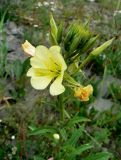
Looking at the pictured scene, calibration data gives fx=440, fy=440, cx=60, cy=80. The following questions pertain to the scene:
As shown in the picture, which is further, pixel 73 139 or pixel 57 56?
pixel 73 139

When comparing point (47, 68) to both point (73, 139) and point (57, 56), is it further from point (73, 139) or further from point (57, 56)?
point (73, 139)

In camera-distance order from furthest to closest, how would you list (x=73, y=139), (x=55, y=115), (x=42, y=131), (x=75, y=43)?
(x=55, y=115)
(x=73, y=139)
(x=42, y=131)
(x=75, y=43)

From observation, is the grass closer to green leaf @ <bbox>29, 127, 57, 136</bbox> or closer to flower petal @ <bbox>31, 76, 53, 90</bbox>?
green leaf @ <bbox>29, 127, 57, 136</bbox>

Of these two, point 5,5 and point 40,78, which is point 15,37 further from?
point 40,78

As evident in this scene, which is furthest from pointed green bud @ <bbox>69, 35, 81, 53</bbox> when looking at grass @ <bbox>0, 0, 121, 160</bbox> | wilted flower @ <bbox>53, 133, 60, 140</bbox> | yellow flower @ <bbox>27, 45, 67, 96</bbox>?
wilted flower @ <bbox>53, 133, 60, 140</bbox>

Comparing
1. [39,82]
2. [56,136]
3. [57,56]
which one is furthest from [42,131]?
[57,56]

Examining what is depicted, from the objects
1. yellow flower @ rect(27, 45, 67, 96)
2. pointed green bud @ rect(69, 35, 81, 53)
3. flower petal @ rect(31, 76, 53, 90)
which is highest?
pointed green bud @ rect(69, 35, 81, 53)

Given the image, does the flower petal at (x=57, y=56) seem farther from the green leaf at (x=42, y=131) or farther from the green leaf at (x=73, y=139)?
the green leaf at (x=73, y=139)

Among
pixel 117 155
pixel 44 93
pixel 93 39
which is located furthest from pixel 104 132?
pixel 93 39
